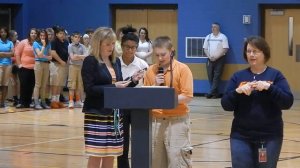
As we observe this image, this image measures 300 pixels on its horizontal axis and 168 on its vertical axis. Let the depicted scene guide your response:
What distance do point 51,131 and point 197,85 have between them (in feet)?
29.0

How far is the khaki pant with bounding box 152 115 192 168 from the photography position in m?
6.25

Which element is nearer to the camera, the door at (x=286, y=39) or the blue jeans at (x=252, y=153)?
the blue jeans at (x=252, y=153)

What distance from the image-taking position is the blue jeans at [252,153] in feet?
17.2

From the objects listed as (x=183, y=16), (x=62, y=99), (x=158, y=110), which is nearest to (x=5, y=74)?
(x=62, y=99)

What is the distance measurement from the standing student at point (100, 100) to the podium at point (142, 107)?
1328mm

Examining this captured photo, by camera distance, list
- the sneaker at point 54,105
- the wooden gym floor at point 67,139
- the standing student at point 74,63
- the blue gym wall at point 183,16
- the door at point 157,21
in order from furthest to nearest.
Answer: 1. the door at point 157,21
2. the blue gym wall at point 183,16
3. the sneaker at point 54,105
4. the standing student at point 74,63
5. the wooden gym floor at point 67,139

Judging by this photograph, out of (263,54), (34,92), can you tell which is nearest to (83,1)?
(34,92)

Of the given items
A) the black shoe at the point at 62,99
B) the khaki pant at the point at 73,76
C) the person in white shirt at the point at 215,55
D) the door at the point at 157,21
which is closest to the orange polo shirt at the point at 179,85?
the khaki pant at the point at 73,76

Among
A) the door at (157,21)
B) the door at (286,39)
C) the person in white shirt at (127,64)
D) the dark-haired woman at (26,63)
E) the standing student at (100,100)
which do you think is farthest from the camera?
the door at (157,21)

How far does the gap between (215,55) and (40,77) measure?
230 inches

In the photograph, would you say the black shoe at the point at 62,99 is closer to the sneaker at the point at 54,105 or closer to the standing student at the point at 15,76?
the sneaker at the point at 54,105

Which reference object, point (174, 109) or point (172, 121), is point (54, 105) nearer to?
point (172, 121)

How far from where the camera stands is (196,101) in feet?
62.2

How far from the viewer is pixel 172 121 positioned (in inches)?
248
